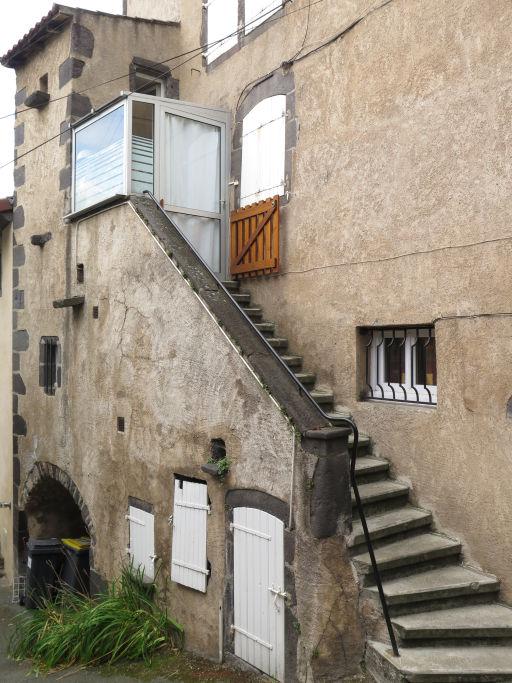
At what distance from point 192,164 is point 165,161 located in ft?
1.29

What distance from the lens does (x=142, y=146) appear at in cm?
793

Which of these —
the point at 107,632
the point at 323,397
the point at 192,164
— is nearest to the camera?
the point at 107,632

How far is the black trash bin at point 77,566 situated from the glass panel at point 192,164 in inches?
174

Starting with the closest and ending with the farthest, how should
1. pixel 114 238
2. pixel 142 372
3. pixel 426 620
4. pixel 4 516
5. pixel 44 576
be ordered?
pixel 426 620
pixel 142 372
pixel 114 238
pixel 44 576
pixel 4 516

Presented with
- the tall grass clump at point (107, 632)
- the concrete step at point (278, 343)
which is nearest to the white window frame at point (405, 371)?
the concrete step at point (278, 343)

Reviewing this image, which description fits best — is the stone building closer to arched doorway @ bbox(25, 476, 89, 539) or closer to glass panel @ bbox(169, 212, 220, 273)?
glass panel @ bbox(169, 212, 220, 273)

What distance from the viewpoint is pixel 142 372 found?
701 centimetres

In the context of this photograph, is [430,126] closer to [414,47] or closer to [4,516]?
[414,47]

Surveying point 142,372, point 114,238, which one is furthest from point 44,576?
point 114,238

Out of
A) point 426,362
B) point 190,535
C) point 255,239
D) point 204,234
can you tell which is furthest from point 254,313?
point 190,535

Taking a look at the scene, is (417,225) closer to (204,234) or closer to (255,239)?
(255,239)

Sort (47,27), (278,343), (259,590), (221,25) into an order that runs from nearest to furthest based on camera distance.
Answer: (259,590) < (278,343) < (221,25) < (47,27)

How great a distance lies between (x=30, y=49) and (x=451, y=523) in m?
9.02

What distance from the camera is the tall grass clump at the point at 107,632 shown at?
6.04 meters
